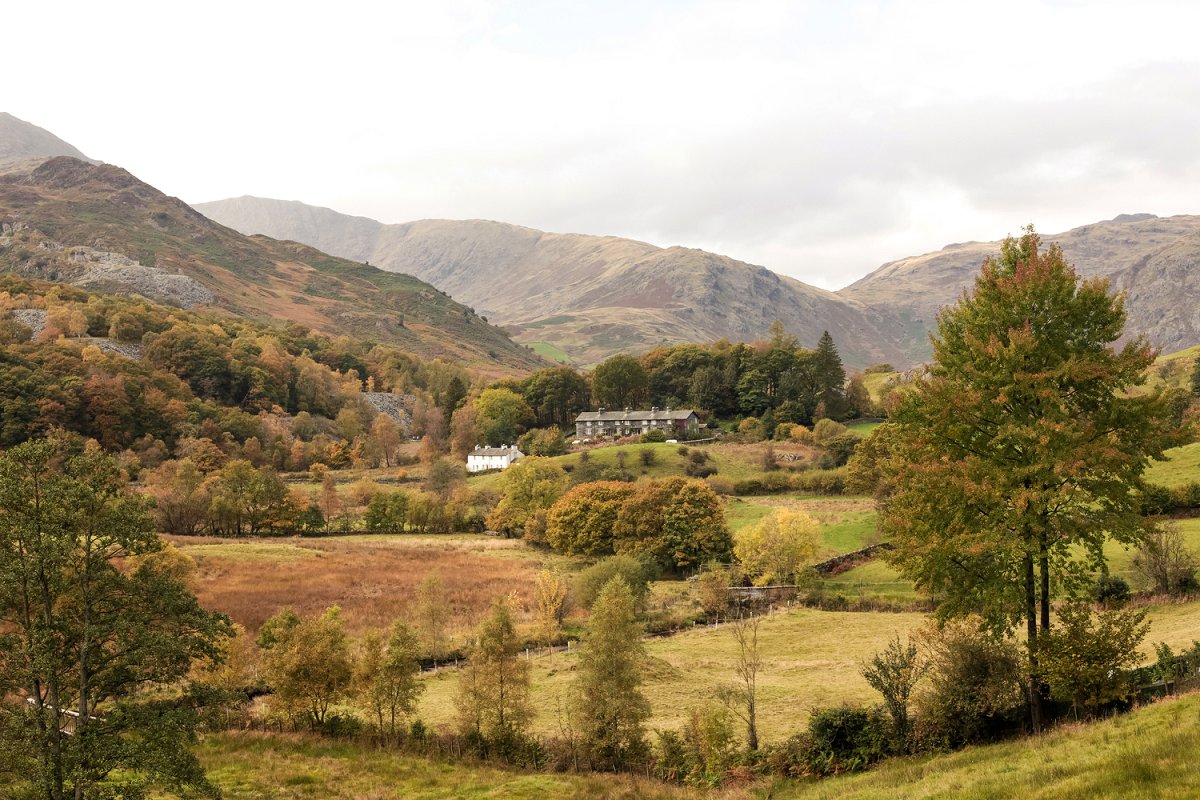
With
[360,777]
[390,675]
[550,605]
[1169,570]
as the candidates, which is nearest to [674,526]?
[550,605]

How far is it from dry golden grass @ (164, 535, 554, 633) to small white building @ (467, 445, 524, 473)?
121 feet

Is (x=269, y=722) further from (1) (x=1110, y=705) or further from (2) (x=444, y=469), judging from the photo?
(2) (x=444, y=469)

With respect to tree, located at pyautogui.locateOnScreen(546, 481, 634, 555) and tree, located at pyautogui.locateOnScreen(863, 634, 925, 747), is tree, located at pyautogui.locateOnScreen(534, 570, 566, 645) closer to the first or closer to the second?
tree, located at pyautogui.locateOnScreen(546, 481, 634, 555)

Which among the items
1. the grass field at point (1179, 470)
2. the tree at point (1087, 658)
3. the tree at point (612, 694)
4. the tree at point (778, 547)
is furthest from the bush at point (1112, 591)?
the tree at point (612, 694)

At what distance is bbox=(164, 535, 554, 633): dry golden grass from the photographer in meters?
52.1

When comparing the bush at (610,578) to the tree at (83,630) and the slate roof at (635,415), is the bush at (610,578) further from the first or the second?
the slate roof at (635,415)

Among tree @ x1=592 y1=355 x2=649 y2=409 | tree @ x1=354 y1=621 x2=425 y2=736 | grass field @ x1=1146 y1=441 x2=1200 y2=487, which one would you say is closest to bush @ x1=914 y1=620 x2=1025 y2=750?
tree @ x1=354 y1=621 x2=425 y2=736

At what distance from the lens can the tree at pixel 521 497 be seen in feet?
280

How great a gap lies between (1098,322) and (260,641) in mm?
33300

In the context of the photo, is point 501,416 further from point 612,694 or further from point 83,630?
point 83,630

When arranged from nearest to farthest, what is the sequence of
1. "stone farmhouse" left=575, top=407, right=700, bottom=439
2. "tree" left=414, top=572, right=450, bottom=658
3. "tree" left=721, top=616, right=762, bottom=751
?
"tree" left=721, top=616, right=762, bottom=751
"tree" left=414, top=572, right=450, bottom=658
"stone farmhouse" left=575, top=407, right=700, bottom=439

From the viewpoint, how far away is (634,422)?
129 metres

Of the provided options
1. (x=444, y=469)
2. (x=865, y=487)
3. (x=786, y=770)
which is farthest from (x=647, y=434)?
(x=786, y=770)

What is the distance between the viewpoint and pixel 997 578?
63.2ft
